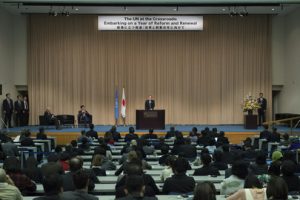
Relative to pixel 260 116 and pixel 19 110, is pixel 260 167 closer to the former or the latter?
pixel 260 116

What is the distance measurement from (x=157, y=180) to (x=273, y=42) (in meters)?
18.7

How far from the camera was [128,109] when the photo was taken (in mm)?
24719

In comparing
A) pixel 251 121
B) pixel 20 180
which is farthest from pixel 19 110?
pixel 20 180

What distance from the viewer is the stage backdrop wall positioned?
24.5 meters

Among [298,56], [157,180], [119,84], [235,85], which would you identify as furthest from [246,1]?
[157,180]

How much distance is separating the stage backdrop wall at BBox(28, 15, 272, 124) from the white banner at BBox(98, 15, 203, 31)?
1041mm

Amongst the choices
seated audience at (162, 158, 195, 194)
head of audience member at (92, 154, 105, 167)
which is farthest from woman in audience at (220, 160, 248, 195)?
head of audience member at (92, 154, 105, 167)

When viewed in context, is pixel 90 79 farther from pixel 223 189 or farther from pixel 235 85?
pixel 223 189

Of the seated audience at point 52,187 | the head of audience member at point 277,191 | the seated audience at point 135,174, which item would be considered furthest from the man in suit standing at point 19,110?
the head of audience member at point 277,191

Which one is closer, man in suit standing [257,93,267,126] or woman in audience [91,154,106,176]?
woman in audience [91,154,106,176]

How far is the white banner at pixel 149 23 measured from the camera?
23484mm

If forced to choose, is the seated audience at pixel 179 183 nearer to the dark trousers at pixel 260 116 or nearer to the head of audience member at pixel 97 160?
the head of audience member at pixel 97 160

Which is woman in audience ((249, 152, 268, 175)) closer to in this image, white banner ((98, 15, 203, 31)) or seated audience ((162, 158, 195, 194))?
seated audience ((162, 158, 195, 194))

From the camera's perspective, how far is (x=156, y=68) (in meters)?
24.8
